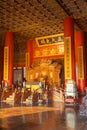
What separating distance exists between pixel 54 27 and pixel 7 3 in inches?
171

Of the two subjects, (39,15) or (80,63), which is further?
(80,63)

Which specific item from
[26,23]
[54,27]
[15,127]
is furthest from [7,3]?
[15,127]

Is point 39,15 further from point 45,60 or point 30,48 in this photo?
point 30,48

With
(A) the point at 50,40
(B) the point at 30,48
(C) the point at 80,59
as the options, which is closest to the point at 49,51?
(A) the point at 50,40

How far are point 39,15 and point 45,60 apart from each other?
603 centimetres

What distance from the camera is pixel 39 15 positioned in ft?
38.3

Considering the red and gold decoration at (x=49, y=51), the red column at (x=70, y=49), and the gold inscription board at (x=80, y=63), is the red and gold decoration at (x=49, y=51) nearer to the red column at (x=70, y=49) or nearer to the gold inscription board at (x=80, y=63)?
the gold inscription board at (x=80, y=63)

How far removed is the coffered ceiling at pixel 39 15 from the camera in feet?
33.5

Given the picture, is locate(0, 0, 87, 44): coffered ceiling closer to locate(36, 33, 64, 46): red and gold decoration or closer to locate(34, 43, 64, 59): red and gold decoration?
locate(36, 33, 64, 46): red and gold decoration

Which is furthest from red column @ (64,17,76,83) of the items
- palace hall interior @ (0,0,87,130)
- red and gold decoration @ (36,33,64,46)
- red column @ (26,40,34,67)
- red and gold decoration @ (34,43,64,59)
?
red column @ (26,40,34,67)

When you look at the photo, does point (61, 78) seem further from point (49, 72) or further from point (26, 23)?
point (26, 23)

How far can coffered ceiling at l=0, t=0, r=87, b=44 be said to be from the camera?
10.2 m

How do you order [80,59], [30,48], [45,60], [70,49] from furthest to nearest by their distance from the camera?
[30,48] → [45,60] → [80,59] → [70,49]

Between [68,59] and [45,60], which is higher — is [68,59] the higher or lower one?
the lower one
